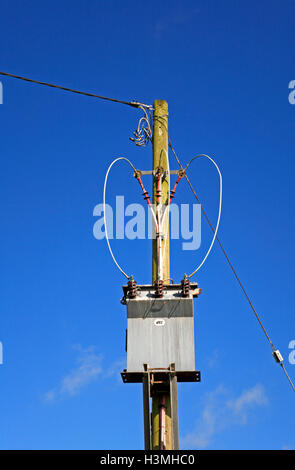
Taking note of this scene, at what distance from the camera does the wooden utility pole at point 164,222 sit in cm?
1605

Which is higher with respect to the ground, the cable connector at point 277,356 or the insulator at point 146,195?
the insulator at point 146,195

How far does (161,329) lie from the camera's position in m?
17.2

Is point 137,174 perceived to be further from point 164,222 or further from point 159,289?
point 159,289

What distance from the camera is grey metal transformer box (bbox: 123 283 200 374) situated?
16906 millimetres

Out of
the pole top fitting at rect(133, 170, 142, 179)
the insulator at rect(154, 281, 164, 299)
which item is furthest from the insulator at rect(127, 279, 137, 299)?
the pole top fitting at rect(133, 170, 142, 179)

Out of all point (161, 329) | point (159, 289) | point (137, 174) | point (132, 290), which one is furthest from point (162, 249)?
point (137, 174)

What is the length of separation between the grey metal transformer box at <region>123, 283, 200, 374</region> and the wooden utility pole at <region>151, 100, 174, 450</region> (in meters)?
0.47

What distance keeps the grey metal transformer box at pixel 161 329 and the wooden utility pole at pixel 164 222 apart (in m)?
0.47

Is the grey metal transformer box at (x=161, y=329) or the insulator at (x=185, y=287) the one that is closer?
the grey metal transformer box at (x=161, y=329)

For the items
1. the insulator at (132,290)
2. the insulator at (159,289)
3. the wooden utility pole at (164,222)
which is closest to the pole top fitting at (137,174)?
the wooden utility pole at (164,222)

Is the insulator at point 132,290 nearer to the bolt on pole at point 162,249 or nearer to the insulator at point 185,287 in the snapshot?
the bolt on pole at point 162,249

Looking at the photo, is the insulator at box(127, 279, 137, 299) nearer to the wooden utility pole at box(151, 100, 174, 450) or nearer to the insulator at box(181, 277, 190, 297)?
the wooden utility pole at box(151, 100, 174, 450)
